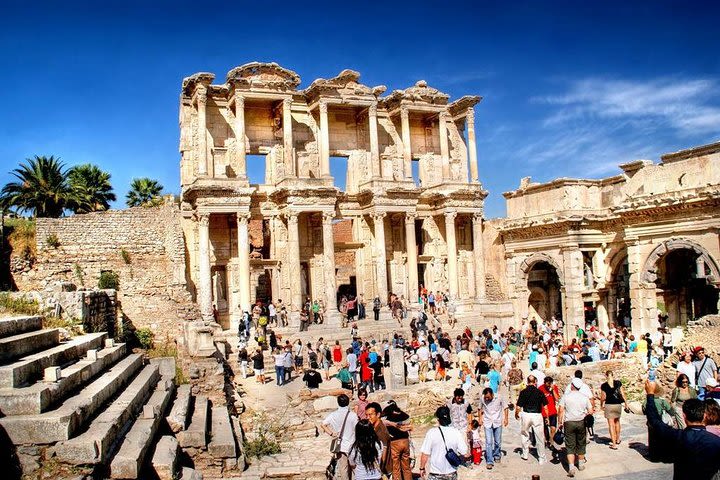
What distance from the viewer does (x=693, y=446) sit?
498cm

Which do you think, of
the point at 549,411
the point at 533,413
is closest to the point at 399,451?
the point at 533,413

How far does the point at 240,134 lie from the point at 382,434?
2104 cm

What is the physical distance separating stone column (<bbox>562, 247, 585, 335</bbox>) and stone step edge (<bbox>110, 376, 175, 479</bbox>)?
1983 centimetres

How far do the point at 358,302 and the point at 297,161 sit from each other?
Result: 7.25 m

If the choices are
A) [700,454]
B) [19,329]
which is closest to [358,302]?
[19,329]

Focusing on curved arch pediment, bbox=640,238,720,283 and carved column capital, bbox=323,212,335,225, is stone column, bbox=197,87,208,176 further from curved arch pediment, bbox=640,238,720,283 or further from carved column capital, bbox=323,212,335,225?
curved arch pediment, bbox=640,238,720,283

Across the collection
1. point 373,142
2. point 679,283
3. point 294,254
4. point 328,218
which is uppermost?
point 373,142

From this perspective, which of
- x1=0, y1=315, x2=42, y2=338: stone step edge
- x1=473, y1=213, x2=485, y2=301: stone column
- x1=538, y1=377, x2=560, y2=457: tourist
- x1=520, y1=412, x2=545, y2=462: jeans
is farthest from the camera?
x1=473, y1=213, x2=485, y2=301: stone column

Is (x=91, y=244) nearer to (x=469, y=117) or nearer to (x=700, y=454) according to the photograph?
(x=469, y=117)

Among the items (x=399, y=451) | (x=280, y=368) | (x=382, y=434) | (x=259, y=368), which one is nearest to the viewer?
(x=382, y=434)

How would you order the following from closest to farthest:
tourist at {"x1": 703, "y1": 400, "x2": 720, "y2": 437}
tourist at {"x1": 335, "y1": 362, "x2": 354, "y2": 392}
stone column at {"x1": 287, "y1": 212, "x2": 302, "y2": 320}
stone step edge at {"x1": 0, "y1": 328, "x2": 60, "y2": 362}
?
tourist at {"x1": 703, "y1": 400, "x2": 720, "y2": 437}
stone step edge at {"x1": 0, "y1": 328, "x2": 60, "y2": 362}
tourist at {"x1": 335, "y1": 362, "x2": 354, "y2": 392}
stone column at {"x1": 287, "y1": 212, "x2": 302, "y2": 320}

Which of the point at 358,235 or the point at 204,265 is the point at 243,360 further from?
the point at 358,235

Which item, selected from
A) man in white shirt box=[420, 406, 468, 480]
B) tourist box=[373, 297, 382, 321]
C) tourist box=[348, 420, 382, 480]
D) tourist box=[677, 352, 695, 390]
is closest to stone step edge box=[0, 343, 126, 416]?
tourist box=[348, 420, 382, 480]

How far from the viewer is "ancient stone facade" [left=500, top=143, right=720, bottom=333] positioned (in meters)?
23.5
